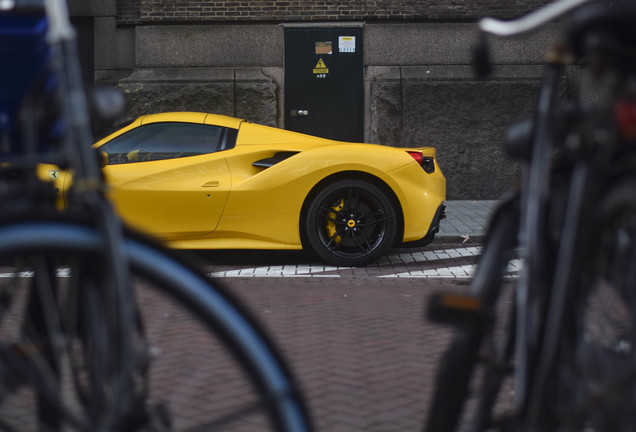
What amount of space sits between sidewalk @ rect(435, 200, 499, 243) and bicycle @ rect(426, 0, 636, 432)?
21.7 ft

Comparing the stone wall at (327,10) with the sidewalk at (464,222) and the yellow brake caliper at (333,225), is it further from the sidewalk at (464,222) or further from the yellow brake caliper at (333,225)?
the yellow brake caliper at (333,225)

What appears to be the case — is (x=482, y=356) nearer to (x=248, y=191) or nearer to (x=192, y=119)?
(x=248, y=191)

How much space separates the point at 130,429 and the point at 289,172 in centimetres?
682

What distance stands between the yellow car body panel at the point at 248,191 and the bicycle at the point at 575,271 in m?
6.38

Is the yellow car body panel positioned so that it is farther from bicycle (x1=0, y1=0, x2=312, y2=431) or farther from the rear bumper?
bicycle (x1=0, y1=0, x2=312, y2=431)

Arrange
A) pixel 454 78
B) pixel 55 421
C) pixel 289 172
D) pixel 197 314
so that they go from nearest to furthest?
pixel 197 314
pixel 55 421
pixel 289 172
pixel 454 78

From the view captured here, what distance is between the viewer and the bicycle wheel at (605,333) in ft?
5.99

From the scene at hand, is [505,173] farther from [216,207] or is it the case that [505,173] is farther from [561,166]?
[561,166]

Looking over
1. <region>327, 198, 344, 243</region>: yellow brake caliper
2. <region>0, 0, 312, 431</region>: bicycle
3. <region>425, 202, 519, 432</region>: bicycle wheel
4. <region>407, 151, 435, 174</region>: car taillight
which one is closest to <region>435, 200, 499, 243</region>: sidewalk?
<region>407, 151, 435, 174</region>: car taillight

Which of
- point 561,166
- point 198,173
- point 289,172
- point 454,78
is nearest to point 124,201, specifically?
point 198,173

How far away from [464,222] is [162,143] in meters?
4.43

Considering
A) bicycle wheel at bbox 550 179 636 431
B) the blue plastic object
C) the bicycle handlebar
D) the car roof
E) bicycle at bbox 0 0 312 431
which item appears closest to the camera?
bicycle at bbox 0 0 312 431

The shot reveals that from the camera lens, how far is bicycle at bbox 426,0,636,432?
1.85 metres

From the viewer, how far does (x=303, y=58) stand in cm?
1559
